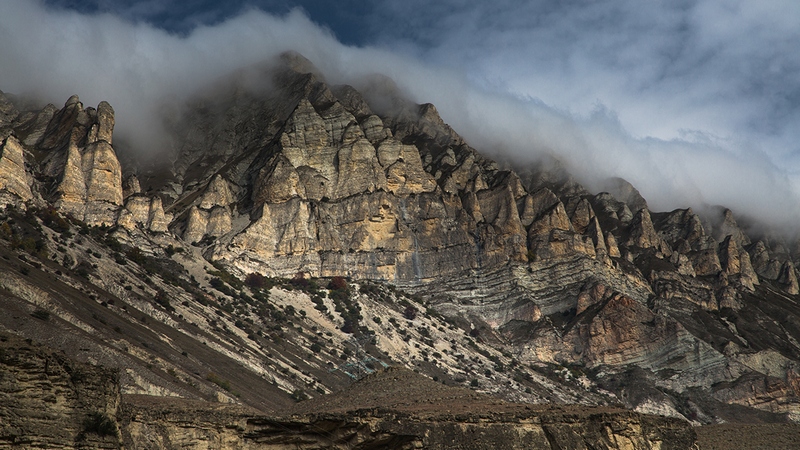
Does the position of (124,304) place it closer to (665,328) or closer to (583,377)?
(583,377)

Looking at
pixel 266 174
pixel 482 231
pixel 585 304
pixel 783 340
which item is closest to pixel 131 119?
pixel 266 174

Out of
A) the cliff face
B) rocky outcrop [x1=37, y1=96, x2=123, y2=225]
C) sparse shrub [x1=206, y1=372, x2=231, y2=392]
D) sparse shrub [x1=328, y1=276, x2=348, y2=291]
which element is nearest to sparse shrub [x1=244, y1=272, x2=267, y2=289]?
sparse shrub [x1=328, y1=276, x2=348, y2=291]

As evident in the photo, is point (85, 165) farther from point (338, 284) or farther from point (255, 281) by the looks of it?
point (338, 284)

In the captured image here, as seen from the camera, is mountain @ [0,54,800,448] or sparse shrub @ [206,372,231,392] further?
mountain @ [0,54,800,448]

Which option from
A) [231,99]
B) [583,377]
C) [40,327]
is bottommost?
[583,377]

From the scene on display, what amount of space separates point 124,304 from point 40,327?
26240 mm

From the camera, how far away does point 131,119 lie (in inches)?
6122

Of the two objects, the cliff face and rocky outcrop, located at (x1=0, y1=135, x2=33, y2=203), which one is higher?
rocky outcrop, located at (x1=0, y1=135, x2=33, y2=203)

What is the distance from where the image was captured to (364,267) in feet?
390

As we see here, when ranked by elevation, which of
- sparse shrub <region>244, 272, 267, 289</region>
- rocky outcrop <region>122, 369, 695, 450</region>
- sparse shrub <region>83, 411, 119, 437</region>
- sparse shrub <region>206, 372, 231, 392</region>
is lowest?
sparse shrub <region>206, 372, 231, 392</region>

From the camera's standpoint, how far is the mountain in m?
77.8

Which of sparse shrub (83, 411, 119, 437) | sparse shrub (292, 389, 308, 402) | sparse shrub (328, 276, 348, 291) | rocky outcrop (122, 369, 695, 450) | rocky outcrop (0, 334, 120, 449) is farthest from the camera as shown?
sparse shrub (328, 276, 348, 291)

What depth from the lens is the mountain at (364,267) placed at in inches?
3063

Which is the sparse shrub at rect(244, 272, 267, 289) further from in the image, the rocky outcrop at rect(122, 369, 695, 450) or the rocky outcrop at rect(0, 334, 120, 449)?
the rocky outcrop at rect(0, 334, 120, 449)
